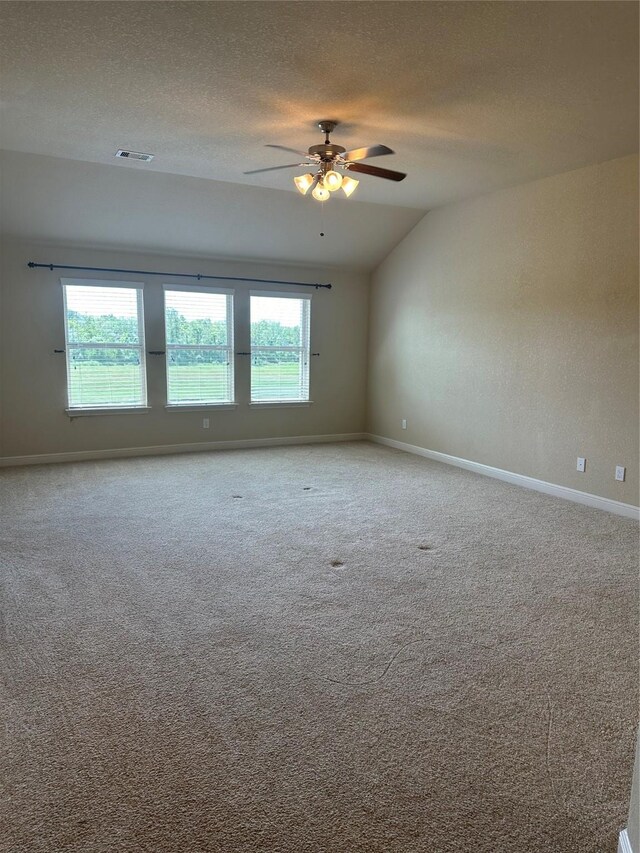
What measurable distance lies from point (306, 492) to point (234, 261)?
326cm

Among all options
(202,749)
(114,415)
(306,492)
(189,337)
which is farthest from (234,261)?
(202,749)

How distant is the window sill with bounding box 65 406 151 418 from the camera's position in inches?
237

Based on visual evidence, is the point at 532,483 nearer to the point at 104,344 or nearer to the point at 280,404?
the point at 280,404

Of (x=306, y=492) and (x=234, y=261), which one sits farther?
(x=234, y=261)

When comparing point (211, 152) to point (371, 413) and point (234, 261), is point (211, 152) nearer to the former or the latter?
point (234, 261)

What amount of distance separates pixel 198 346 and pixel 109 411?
131 cm

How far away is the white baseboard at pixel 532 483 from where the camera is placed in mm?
4375

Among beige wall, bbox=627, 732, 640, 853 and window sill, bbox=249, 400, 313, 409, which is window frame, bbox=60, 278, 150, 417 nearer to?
window sill, bbox=249, 400, 313, 409

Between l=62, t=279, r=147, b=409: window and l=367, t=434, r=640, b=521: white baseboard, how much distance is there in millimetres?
3479

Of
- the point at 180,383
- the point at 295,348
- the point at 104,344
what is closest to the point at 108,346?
the point at 104,344

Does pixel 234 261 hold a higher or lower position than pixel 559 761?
higher

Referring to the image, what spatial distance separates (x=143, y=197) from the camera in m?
5.17

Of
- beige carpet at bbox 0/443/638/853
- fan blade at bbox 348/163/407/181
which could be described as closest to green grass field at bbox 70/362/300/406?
beige carpet at bbox 0/443/638/853

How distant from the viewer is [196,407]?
21.7ft
